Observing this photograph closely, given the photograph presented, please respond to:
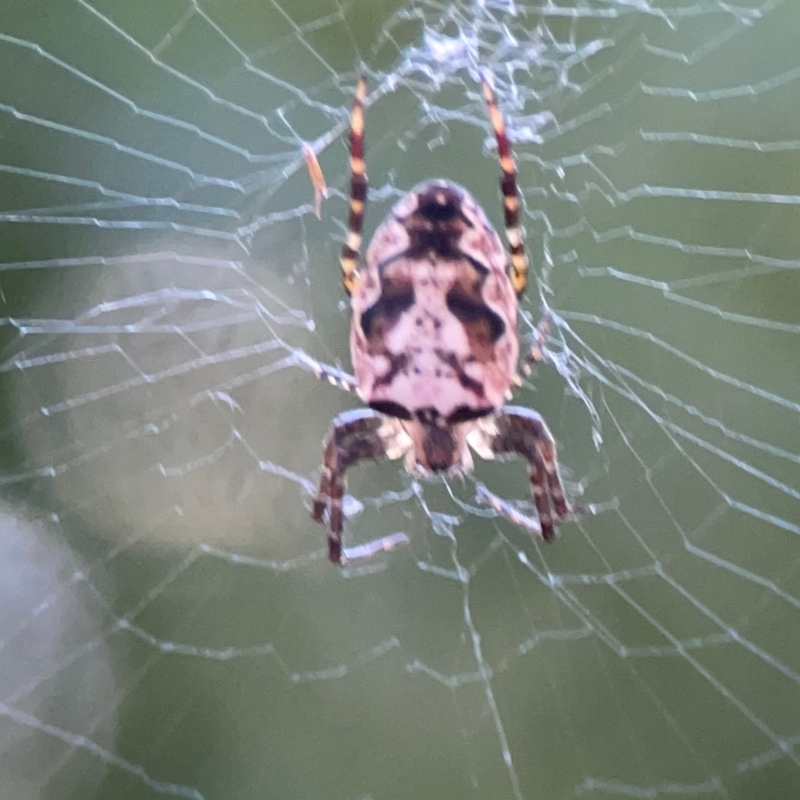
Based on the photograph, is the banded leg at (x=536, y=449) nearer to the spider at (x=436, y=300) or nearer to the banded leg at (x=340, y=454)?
the spider at (x=436, y=300)

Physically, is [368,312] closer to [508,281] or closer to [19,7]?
[508,281]

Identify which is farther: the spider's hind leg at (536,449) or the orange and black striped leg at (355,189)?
the spider's hind leg at (536,449)

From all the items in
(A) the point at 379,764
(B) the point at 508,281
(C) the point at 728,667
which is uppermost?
(B) the point at 508,281

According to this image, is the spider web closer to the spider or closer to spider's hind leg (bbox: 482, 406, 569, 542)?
spider's hind leg (bbox: 482, 406, 569, 542)

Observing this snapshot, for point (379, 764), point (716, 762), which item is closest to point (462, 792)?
point (379, 764)

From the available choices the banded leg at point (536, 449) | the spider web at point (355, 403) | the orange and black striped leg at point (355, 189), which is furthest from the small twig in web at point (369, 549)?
the orange and black striped leg at point (355, 189)

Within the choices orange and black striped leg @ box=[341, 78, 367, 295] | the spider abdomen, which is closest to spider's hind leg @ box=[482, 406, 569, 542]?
the spider abdomen
